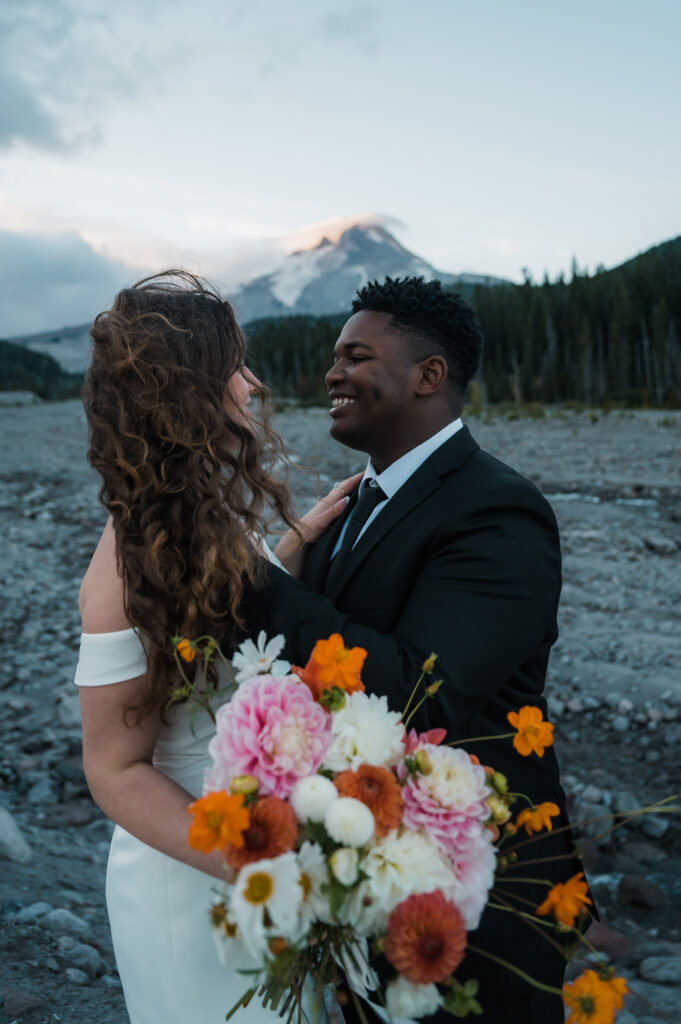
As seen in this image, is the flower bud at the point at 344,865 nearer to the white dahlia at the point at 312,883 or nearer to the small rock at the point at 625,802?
the white dahlia at the point at 312,883

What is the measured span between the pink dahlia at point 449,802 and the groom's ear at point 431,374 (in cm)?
179

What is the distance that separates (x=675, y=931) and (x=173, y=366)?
13.8ft

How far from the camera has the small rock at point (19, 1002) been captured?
11.1 ft

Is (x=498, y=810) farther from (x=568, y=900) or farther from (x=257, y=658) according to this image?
(x=257, y=658)

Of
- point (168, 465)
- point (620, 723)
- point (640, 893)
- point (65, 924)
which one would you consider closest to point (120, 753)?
point (168, 465)

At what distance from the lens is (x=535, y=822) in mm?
1545

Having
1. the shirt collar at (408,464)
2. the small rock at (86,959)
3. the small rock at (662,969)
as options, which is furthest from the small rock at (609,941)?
the shirt collar at (408,464)

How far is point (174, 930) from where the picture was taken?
88.0 inches

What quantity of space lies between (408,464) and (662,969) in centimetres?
303

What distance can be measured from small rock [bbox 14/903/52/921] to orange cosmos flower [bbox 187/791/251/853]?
142 inches

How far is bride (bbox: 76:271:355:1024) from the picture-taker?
203 cm

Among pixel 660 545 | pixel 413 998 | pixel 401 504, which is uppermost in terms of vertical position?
pixel 401 504

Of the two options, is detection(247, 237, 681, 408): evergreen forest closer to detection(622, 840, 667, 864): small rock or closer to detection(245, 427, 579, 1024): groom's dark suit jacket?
detection(622, 840, 667, 864): small rock

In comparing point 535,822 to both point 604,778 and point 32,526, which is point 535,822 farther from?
point 32,526
